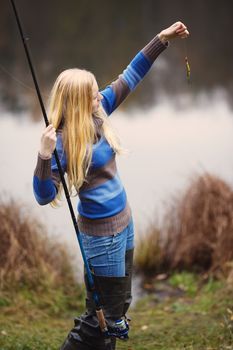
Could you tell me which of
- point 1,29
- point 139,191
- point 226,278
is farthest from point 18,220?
point 1,29

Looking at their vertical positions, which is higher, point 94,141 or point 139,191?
point 94,141

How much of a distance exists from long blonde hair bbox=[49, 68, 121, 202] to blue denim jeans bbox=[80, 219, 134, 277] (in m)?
0.20

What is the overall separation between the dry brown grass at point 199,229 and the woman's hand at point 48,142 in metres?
2.85

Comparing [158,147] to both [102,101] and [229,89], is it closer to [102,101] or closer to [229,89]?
[229,89]

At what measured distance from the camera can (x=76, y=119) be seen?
96.3 inches

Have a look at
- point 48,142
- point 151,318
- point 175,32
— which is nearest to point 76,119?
point 48,142

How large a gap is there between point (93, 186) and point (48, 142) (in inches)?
11.4

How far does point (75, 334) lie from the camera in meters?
2.64

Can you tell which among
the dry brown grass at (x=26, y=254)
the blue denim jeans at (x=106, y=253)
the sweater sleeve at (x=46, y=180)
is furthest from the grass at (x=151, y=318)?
the sweater sleeve at (x=46, y=180)

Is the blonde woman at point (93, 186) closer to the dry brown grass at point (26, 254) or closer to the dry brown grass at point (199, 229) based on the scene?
the dry brown grass at point (26, 254)

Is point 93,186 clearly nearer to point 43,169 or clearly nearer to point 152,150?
point 43,169

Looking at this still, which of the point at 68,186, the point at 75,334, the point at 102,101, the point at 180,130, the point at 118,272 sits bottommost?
the point at 180,130

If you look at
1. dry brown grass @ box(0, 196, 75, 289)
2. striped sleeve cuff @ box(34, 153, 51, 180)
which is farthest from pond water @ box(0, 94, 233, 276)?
striped sleeve cuff @ box(34, 153, 51, 180)

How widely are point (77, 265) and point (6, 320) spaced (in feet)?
3.55
